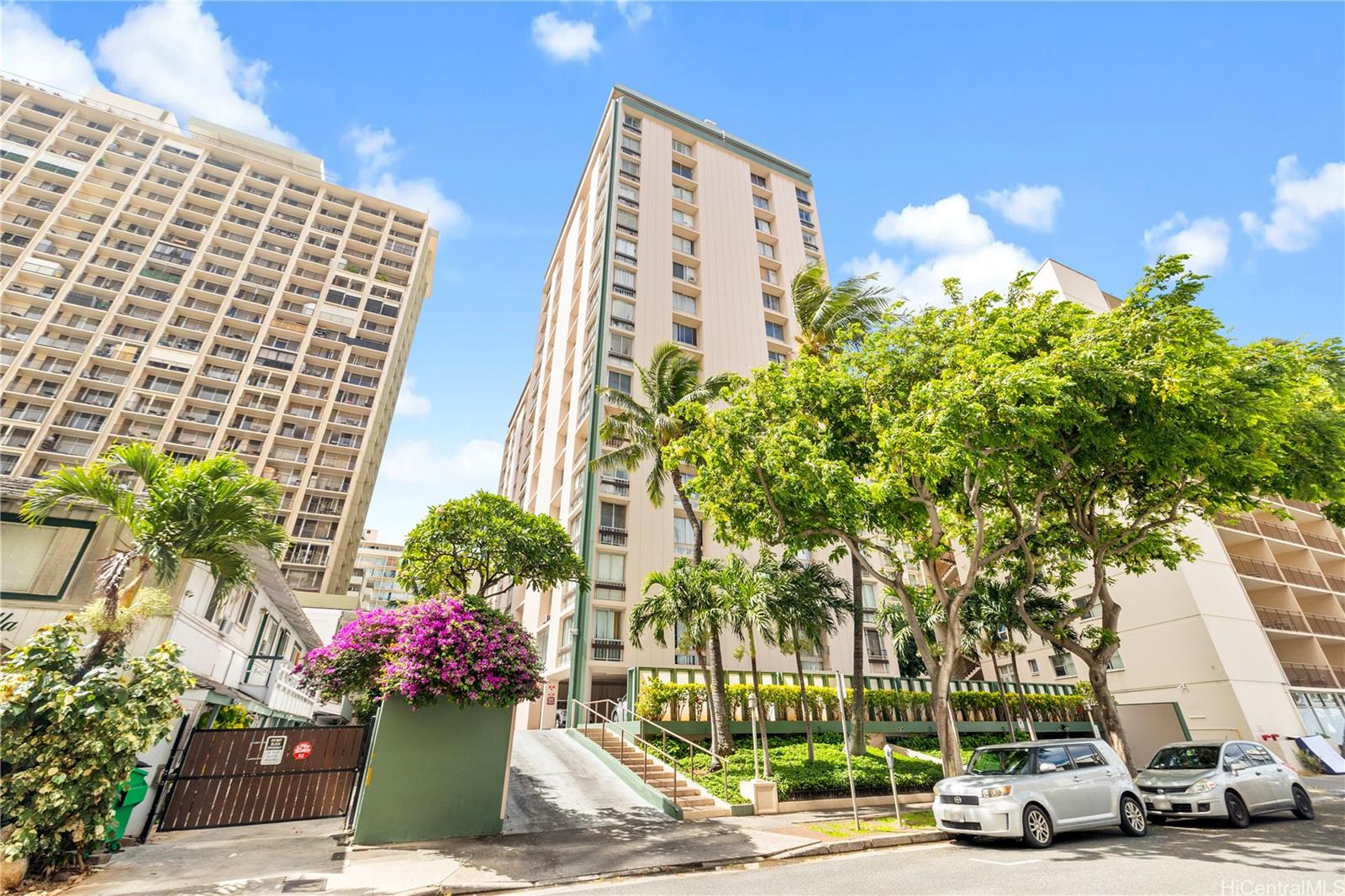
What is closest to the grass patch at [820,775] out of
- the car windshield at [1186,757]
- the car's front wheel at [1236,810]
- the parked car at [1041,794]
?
the parked car at [1041,794]

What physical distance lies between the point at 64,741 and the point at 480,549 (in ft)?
26.2

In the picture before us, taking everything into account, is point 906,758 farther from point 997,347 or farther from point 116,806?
point 116,806

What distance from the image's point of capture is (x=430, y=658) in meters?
10.8

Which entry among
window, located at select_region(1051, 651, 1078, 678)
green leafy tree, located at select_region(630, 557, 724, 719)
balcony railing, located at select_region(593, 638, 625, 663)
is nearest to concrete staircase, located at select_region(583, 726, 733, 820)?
green leafy tree, located at select_region(630, 557, 724, 719)

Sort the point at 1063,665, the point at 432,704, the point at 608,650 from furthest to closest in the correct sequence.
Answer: the point at 1063,665
the point at 608,650
the point at 432,704

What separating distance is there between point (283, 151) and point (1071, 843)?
303 feet

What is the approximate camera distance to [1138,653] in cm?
3002

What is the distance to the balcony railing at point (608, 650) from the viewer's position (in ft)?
86.6

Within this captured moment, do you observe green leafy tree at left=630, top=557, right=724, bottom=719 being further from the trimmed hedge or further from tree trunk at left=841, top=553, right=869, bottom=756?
tree trunk at left=841, top=553, right=869, bottom=756

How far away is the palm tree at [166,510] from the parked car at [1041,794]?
1378cm

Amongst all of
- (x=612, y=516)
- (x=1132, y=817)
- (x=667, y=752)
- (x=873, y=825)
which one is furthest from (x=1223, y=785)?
(x=612, y=516)

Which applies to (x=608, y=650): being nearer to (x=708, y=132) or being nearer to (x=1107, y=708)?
(x=1107, y=708)

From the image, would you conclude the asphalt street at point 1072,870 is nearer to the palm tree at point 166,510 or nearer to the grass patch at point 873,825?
the grass patch at point 873,825

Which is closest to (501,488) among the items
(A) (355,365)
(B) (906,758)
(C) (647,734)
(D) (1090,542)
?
(A) (355,365)
